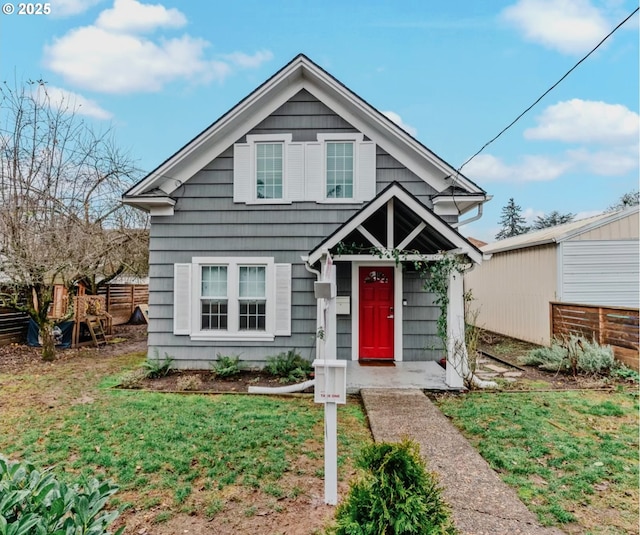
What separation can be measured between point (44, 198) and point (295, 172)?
282 inches

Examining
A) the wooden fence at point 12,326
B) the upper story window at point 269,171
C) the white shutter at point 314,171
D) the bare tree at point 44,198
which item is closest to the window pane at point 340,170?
the white shutter at point 314,171

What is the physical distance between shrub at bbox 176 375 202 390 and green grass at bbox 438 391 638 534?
419cm

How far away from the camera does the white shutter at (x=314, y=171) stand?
302 inches

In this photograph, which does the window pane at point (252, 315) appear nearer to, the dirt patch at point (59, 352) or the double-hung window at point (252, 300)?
the double-hung window at point (252, 300)

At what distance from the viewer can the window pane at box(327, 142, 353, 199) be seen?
304 inches

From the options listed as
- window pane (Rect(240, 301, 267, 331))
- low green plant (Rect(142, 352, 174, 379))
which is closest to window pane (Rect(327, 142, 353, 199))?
window pane (Rect(240, 301, 267, 331))

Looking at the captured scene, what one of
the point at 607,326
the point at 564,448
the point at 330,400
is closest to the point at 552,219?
the point at 607,326

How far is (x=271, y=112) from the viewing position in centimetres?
771

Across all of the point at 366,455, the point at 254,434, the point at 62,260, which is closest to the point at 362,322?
the point at 254,434

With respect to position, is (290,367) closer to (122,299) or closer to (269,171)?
(269,171)

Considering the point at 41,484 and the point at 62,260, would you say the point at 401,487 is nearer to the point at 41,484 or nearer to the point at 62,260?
the point at 41,484

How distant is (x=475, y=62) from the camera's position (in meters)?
9.15

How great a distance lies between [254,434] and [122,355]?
269 inches

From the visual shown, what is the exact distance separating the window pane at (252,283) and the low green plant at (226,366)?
4.23ft
